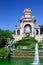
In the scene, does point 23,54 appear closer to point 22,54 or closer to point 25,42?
point 22,54

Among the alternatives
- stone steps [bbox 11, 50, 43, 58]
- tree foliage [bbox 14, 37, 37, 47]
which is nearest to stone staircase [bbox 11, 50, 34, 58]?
stone steps [bbox 11, 50, 43, 58]

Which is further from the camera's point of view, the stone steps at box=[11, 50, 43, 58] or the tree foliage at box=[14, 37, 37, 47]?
the tree foliage at box=[14, 37, 37, 47]

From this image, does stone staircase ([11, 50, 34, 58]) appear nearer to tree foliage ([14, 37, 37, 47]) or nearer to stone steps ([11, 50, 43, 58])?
stone steps ([11, 50, 43, 58])

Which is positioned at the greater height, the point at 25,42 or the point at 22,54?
the point at 25,42

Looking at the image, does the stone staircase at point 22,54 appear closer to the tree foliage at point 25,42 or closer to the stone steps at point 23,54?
the stone steps at point 23,54

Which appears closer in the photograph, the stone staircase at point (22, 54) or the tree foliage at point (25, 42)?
the stone staircase at point (22, 54)

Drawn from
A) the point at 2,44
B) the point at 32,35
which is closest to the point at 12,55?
the point at 2,44

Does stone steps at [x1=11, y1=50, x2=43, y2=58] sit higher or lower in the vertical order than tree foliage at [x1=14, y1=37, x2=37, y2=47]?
lower

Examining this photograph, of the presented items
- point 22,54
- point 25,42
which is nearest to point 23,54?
point 22,54

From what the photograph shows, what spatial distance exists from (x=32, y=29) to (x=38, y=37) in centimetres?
322

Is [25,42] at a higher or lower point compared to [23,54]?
higher

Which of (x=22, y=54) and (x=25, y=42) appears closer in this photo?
(x=22, y=54)

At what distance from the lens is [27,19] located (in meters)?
75.8

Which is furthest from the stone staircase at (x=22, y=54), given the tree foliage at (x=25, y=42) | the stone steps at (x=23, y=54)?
the tree foliage at (x=25, y=42)
